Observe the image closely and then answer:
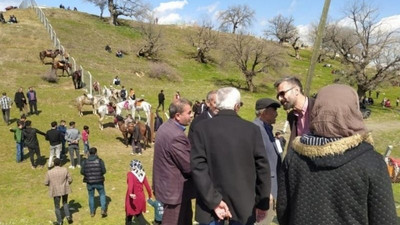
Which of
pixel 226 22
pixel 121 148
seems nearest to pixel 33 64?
pixel 121 148

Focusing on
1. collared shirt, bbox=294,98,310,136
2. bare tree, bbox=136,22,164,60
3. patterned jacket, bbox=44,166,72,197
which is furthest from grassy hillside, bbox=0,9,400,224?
collared shirt, bbox=294,98,310,136

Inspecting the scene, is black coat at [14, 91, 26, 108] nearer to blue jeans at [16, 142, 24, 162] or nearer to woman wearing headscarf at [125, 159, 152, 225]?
blue jeans at [16, 142, 24, 162]

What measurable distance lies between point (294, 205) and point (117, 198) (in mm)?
8243

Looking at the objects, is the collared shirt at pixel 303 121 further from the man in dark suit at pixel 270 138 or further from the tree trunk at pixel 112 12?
the tree trunk at pixel 112 12

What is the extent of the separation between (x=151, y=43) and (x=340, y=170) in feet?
140

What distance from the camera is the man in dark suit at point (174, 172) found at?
3.97 meters

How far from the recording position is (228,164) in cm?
303

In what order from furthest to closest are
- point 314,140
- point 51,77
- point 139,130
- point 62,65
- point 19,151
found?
1. point 62,65
2. point 51,77
3. point 139,130
4. point 19,151
5. point 314,140

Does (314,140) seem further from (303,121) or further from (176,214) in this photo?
(176,214)

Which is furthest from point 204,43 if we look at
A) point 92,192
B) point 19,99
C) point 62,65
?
point 92,192

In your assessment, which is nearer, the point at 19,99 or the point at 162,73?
the point at 19,99

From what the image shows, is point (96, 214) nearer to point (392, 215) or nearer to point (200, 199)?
point (200, 199)

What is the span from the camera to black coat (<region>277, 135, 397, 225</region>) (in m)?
1.94

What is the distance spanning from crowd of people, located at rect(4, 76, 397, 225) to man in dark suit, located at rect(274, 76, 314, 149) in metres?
0.01
